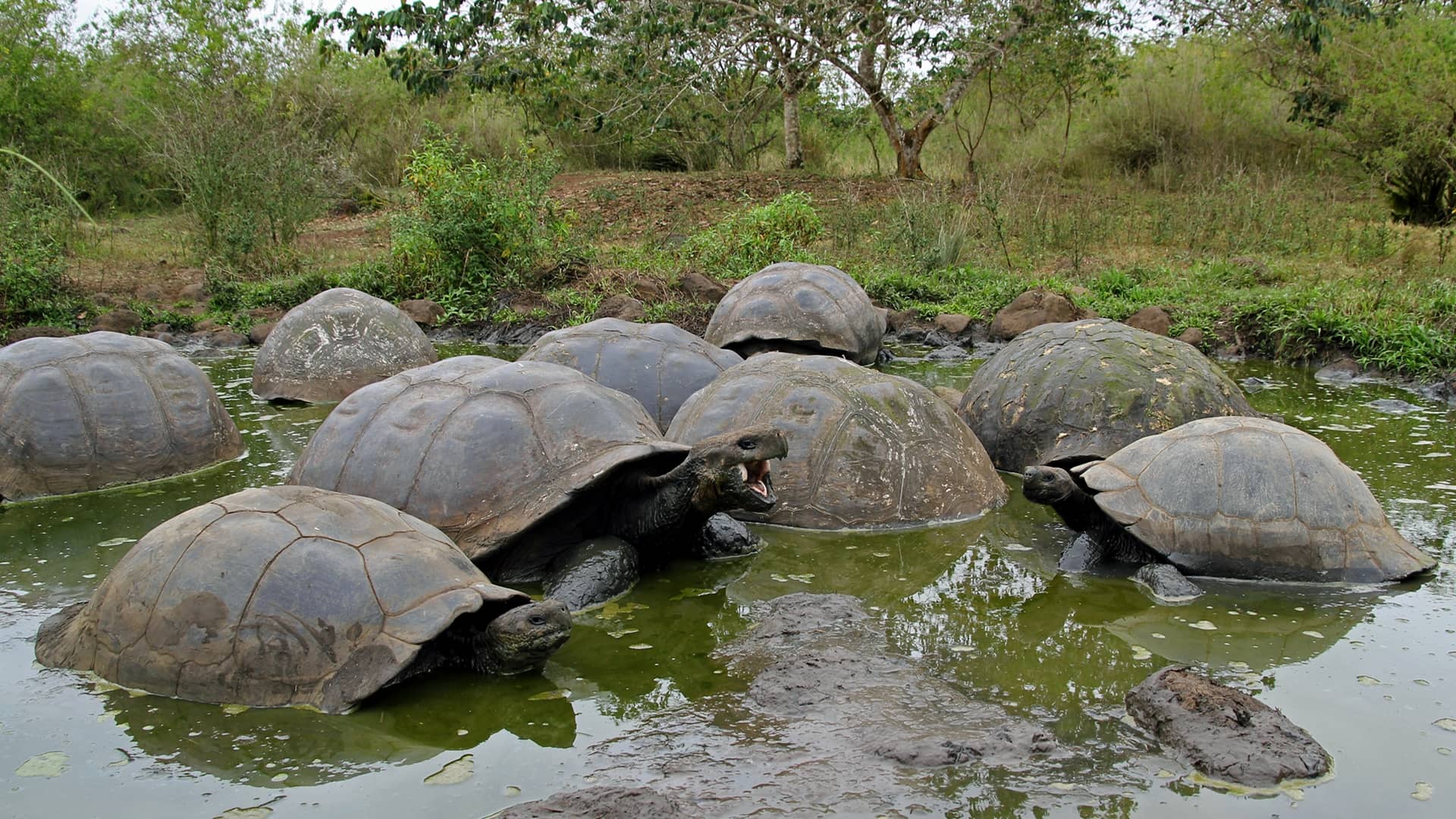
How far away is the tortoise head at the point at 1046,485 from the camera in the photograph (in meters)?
4.69

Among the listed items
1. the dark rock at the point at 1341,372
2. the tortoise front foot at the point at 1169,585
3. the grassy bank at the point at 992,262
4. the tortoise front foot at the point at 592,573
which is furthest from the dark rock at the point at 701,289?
the tortoise front foot at the point at 1169,585

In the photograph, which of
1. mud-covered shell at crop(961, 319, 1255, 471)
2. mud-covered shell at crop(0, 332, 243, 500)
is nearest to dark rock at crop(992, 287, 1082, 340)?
mud-covered shell at crop(961, 319, 1255, 471)

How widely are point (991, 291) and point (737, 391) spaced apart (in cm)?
702

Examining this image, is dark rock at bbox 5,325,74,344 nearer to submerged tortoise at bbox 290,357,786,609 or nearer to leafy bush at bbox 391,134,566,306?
leafy bush at bbox 391,134,566,306

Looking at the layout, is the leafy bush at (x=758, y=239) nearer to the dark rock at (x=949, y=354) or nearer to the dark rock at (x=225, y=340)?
the dark rock at (x=949, y=354)

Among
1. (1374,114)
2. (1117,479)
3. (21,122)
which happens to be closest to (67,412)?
(1117,479)

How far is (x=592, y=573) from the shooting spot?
4.51 m

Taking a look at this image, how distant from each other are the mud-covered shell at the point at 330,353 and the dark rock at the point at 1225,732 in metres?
6.92

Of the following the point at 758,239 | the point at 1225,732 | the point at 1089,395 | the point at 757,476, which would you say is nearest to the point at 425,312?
the point at 758,239

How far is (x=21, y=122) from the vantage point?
2148 centimetres

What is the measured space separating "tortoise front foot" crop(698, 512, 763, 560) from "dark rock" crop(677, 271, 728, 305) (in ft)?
22.8

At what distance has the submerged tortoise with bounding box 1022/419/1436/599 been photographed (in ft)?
14.9

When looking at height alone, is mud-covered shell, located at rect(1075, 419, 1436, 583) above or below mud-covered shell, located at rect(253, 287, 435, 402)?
below

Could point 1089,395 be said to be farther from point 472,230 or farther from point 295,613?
point 472,230
